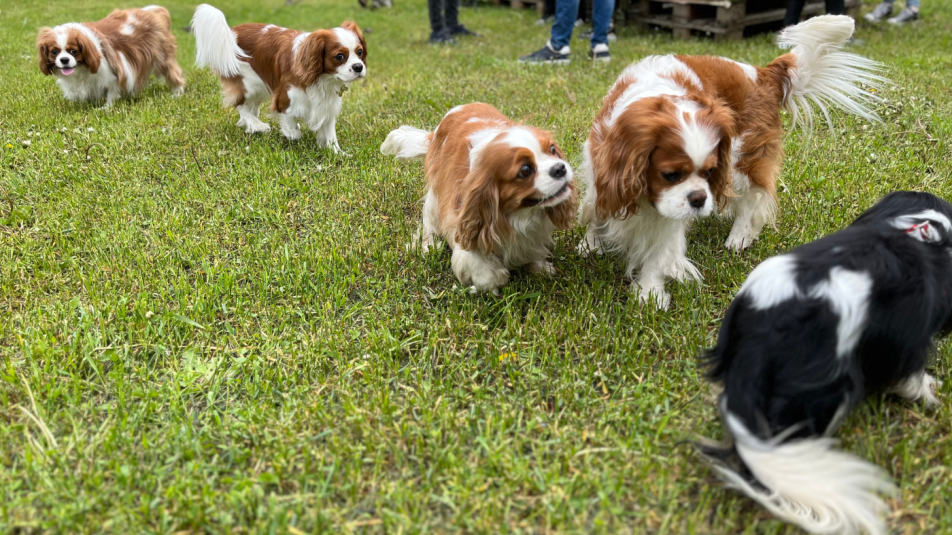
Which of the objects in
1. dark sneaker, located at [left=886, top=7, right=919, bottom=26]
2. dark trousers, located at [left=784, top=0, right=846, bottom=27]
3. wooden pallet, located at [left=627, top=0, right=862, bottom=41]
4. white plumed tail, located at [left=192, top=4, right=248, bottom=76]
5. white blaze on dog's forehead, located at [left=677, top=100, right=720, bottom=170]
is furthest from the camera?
dark sneaker, located at [left=886, top=7, right=919, bottom=26]

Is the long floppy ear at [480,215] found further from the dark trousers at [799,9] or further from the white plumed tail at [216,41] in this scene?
the dark trousers at [799,9]

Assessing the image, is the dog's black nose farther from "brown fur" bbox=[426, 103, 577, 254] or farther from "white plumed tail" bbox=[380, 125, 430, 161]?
"white plumed tail" bbox=[380, 125, 430, 161]

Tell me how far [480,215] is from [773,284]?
1.22 m

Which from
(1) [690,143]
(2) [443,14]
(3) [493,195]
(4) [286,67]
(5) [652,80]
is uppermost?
(5) [652,80]

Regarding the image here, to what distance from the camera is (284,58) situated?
185 inches

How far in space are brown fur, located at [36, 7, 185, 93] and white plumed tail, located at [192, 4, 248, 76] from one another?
1.56m

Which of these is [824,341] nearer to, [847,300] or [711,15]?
[847,300]

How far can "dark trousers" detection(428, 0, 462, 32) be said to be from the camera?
30.3 feet

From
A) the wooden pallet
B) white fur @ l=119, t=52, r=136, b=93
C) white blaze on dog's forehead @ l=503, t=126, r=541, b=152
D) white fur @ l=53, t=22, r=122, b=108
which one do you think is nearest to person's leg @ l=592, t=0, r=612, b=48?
the wooden pallet

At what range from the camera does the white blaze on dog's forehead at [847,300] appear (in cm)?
175

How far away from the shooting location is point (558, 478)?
76.6 inches

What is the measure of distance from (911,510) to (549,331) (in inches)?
52.4

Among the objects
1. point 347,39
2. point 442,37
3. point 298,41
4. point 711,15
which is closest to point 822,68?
point 347,39

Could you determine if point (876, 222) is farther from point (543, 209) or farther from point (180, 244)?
point (180, 244)
